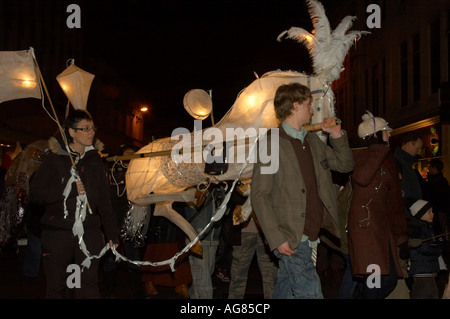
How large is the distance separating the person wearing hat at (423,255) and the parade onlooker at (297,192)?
5.21 ft

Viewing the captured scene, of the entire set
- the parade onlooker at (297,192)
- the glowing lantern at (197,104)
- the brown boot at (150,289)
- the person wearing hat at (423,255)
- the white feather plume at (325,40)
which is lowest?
the brown boot at (150,289)

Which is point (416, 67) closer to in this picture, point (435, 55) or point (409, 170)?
point (435, 55)

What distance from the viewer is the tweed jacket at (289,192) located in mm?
3088

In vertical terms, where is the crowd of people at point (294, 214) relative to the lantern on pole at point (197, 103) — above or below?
below

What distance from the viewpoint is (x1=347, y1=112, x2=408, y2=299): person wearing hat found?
3.94 metres

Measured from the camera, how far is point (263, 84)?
4.60m

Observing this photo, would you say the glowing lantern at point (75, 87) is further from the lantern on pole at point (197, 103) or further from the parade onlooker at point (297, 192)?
the parade onlooker at point (297, 192)

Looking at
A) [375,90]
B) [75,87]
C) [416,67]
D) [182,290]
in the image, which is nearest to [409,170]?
[182,290]

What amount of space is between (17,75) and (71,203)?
4.53ft

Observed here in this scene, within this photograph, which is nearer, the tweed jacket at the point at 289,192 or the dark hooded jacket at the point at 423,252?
the tweed jacket at the point at 289,192

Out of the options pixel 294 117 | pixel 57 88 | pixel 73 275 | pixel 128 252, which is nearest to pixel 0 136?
pixel 57 88

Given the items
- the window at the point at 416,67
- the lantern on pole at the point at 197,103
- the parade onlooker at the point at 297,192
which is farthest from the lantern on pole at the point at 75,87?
the window at the point at 416,67
